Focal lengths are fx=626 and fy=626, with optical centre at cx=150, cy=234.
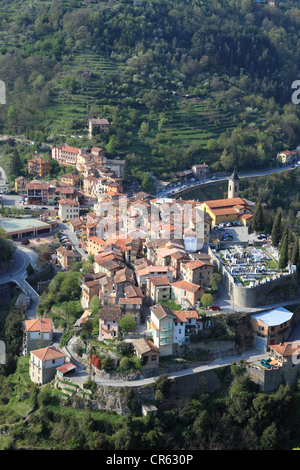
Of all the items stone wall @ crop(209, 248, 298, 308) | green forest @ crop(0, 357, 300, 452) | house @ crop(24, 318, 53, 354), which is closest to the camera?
green forest @ crop(0, 357, 300, 452)

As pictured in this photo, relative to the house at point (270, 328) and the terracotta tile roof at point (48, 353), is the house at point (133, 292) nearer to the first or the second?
the terracotta tile roof at point (48, 353)

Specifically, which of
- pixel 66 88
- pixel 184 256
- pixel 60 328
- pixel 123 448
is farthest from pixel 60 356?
pixel 66 88

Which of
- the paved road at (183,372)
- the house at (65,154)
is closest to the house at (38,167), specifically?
the house at (65,154)

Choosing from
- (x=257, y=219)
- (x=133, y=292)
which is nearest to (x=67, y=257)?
(x=133, y=292)

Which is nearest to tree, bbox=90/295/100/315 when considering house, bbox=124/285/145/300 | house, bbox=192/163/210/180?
house, bbox=124/285/145/300

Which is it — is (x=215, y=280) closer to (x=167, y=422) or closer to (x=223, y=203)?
(x=167, y=422)

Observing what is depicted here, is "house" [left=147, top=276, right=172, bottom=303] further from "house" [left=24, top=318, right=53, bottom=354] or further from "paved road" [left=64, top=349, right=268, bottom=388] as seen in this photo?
"house" [left=24, top=318, right=53, bottom=354]
